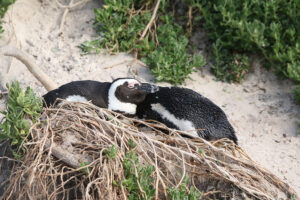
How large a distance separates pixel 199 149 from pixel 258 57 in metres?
1.97

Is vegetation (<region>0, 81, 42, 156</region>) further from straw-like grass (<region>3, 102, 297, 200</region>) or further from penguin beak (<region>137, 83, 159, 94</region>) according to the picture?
penguin beak (<region>137, 83, 159, 94</region>)

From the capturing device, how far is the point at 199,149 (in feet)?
9.66

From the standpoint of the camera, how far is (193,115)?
324 cm

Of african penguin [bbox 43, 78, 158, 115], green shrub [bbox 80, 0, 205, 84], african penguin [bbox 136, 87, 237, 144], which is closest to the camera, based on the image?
african penguin [bbox 136, 87, 237, 144]

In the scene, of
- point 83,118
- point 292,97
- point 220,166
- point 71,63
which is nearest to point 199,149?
point 220,166

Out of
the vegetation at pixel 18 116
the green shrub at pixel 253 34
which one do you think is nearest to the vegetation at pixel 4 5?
the vegetation at pixel 18 116

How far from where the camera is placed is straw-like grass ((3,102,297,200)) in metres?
2.75

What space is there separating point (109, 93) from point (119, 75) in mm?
914

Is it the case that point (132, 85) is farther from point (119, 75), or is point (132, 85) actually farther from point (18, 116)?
point (18, 116)

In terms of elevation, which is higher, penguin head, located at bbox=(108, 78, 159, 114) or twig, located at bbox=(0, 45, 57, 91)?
penguin head, located at bbox=(108, 78, 159, 114)

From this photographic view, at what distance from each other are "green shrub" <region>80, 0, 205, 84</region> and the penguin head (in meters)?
0.82

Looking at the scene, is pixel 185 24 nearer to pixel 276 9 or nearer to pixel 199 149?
pixel 276 9

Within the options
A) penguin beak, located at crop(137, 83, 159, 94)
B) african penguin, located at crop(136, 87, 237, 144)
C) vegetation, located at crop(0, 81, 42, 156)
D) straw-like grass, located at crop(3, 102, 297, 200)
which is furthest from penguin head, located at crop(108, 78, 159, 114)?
vegetation, located at crop(0, 81, 42, 156)

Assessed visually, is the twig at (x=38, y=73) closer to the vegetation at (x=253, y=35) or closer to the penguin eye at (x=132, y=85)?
the penguin eye at (x=132, y=85)
